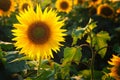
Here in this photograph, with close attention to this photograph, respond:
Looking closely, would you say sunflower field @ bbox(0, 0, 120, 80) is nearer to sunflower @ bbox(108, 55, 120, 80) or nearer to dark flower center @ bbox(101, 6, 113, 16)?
sunflower @ bbox(108, 55, 120, 80)

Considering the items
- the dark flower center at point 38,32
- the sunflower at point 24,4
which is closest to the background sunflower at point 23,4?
the sunflower at point 24,4

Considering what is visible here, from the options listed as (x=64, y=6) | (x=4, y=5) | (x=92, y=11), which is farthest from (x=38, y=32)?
(x=64, y=6)

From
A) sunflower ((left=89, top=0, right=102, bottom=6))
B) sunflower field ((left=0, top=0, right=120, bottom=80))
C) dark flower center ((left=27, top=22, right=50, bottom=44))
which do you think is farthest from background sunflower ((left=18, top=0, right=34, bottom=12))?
dark flower center ((left=27, top=22, right=50, bottom=44))

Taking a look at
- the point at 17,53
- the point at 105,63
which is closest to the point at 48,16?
the point at 17,53

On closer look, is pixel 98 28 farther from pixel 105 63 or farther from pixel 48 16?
pixel 48 16

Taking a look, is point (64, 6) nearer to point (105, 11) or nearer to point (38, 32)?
point (105, 11)

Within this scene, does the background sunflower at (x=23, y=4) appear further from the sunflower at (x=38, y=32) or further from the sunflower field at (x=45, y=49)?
the sunflower at (x=38, y=32)
